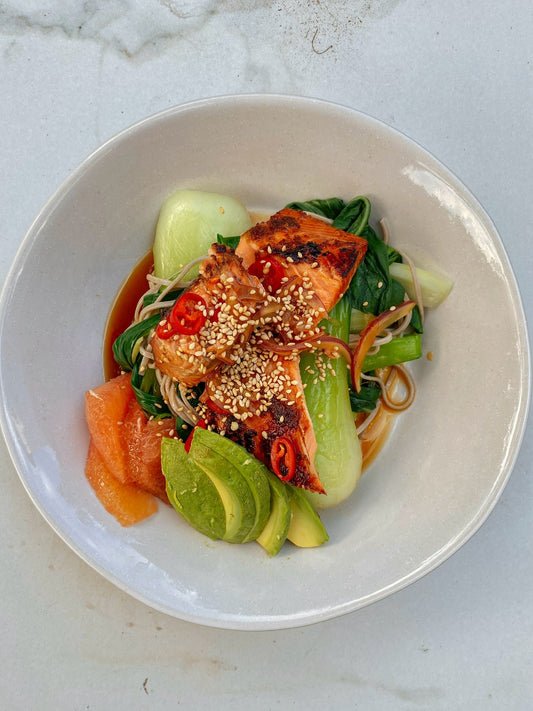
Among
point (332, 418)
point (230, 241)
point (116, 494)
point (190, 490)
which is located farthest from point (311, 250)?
point (116, 494)

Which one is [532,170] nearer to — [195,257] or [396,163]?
[396,163]

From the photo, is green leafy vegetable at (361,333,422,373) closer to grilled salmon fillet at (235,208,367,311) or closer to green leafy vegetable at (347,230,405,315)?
green leafy vegetable at (347,230,405,315)

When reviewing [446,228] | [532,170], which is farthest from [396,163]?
[532,170]

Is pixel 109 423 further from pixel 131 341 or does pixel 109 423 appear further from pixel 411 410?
pixel 411 410

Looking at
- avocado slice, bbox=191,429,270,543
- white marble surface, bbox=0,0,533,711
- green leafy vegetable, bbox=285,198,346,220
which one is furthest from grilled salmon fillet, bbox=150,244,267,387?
white marble surface, bbox=0,0,533,711

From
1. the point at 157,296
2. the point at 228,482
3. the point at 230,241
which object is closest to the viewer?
the point at 228,482

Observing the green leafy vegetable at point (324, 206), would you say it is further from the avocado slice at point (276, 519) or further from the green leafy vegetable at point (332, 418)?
the avocado slice at point (276, 519)
